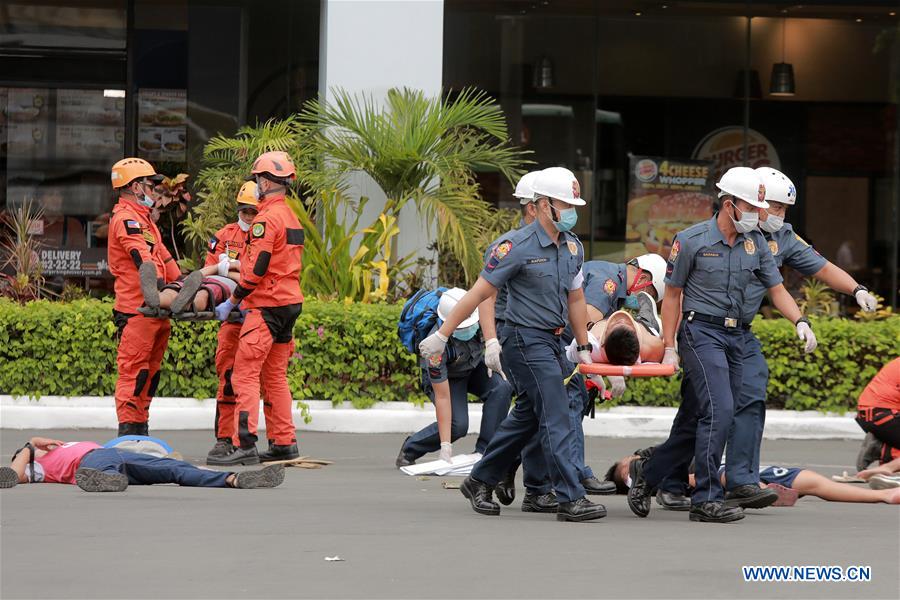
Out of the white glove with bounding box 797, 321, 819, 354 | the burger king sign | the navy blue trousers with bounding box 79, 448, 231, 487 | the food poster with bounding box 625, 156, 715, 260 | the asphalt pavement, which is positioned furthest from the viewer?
the burger king sign

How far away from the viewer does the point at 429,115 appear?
1366 cm

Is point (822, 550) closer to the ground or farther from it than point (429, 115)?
closer to the ground

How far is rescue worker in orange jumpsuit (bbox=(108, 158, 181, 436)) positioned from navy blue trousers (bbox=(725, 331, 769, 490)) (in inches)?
166

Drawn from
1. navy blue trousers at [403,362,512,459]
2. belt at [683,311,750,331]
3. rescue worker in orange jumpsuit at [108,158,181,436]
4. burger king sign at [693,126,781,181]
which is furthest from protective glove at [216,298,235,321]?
burger king sign at [693,126,781,181]

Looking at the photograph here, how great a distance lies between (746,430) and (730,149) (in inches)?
422

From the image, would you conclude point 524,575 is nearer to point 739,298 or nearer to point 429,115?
point 739,298

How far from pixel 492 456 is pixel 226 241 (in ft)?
11.6

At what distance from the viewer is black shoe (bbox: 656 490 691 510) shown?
8.24m

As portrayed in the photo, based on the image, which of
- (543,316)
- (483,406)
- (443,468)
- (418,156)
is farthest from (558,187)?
(418,156)

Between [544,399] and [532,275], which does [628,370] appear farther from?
[532,275]

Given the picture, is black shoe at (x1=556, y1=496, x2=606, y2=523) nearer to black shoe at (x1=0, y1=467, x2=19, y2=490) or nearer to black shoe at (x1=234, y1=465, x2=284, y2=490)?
black shoe at (x1=234, y1=465, x2=284, y2=490)

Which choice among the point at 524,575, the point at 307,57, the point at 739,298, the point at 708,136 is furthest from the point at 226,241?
the point at 708,136

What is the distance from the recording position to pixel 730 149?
1808 cm

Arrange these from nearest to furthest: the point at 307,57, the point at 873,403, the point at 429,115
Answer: the point at 873,403 < the point at 429,115 < the point at 307,57
